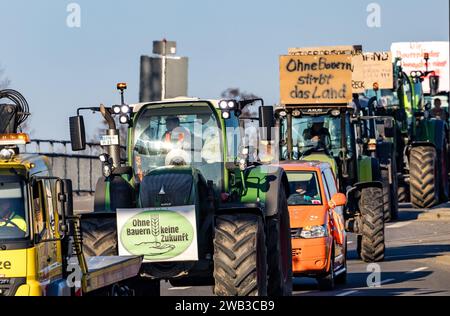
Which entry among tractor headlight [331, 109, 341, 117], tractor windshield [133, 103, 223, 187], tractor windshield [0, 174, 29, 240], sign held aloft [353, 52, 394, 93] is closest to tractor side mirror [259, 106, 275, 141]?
tractor windshield [133, 103, 223, 187]

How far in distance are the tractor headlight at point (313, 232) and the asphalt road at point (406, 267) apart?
806 millimetres

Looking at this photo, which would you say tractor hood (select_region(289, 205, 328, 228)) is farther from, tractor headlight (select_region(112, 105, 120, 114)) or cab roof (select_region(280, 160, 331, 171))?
tractor headlight (select_region(112, 105, 120, 114))

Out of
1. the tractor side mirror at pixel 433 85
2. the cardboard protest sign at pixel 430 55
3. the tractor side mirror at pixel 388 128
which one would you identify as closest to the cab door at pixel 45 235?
the tractor side mirror at pixel 388 128

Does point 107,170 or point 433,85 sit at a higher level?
point 433,85

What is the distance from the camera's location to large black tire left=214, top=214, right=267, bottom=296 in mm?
16266

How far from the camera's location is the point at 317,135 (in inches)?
1098

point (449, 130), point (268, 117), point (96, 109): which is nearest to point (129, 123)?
point (96, 109)

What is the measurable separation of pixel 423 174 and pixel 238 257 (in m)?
22.2

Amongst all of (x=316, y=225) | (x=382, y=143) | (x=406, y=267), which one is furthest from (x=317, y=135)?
(x=382, y=143)

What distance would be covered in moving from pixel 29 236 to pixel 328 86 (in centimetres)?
1552

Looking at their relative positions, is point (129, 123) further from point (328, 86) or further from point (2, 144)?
point (328, 86)

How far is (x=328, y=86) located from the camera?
27.8m

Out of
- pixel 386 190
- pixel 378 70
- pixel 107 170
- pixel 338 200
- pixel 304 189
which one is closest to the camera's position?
pixel 107 170

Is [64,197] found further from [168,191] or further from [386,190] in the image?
[386,190]
